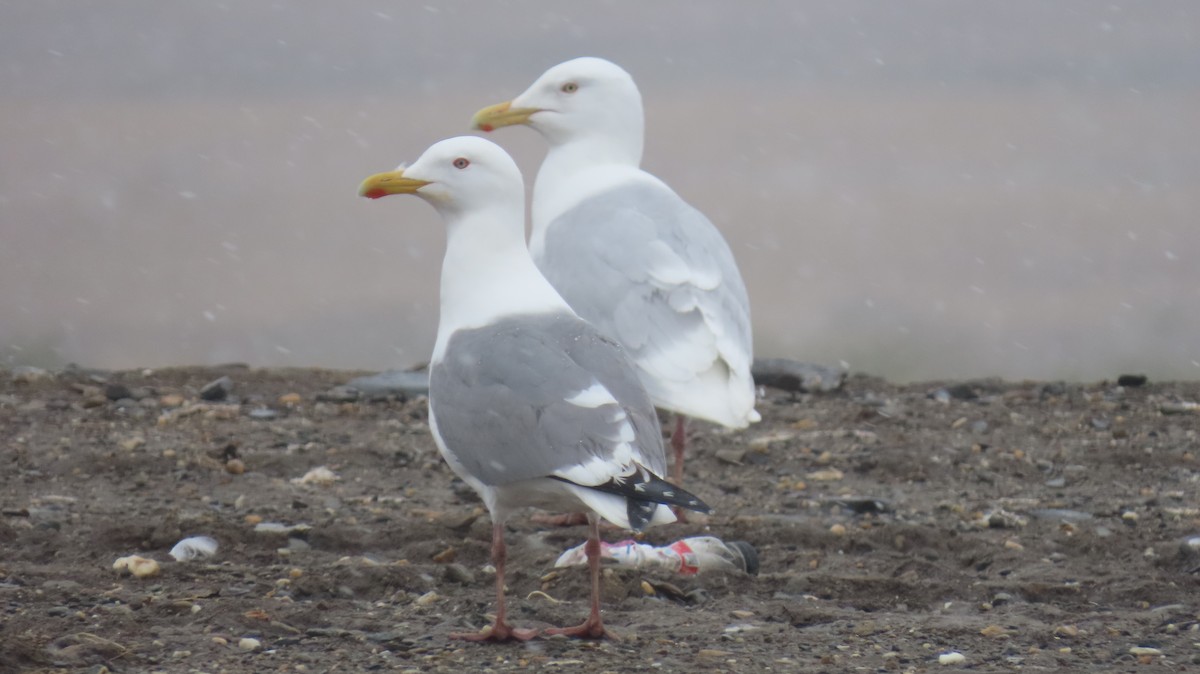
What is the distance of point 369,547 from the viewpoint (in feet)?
19.2

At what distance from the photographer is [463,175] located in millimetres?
5062

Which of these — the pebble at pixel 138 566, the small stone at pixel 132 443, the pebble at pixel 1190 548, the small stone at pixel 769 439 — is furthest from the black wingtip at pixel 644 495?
the small stone at pixel 132 443

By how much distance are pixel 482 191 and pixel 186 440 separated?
142 inches

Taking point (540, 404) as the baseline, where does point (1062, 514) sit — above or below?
below

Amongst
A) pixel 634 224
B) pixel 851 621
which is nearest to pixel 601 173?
pixel 634 224

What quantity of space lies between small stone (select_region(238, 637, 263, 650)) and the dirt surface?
12 millimetres

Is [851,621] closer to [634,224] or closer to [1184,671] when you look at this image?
[1184,671]

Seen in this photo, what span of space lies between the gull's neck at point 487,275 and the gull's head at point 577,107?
244cm

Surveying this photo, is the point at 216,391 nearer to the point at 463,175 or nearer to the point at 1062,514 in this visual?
the point at 463,175

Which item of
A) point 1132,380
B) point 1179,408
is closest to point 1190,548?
point 1179,408

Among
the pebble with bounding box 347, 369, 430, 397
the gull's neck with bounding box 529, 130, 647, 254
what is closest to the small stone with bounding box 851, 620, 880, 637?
the gull's neck with bounding box 529, 130, 647, 254

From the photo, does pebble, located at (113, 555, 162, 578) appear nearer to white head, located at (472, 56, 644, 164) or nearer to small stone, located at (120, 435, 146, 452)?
small stone, located at (120, 435, 146, 452)

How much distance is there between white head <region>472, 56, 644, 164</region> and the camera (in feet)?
24.6

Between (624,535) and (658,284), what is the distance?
1043 mm
